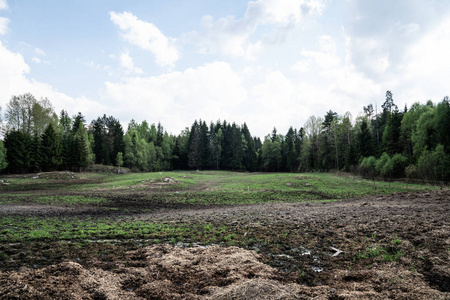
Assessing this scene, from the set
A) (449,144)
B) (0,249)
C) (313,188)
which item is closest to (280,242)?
(0,249)

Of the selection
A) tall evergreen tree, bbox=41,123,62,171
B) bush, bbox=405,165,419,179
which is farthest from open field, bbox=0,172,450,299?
tall evergreen tree, bbox=41,123,62,171

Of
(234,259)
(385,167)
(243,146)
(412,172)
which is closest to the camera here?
(234,259)

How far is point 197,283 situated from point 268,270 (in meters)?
1.97

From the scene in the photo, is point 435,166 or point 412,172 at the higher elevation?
point 435,166

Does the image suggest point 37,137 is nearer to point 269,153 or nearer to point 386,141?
point 269,153

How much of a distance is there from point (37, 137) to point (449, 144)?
84210 mm

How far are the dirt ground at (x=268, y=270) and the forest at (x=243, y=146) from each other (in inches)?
1270

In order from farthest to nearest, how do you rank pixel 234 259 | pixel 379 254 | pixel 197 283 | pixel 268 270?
pixel 379 254 → pixel 234 259 → pixel 268 270 → pixel 197 283

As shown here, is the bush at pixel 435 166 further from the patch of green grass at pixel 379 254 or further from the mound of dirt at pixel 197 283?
the mound of dirt at pixel 197 283

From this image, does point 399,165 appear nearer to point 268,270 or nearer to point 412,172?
point 412,172

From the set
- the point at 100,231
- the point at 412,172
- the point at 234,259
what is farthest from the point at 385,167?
the point at 100,231

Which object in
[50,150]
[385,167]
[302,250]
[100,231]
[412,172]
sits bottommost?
[100,231]

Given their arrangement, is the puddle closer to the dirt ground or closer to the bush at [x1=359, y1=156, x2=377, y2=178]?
the dirt ground

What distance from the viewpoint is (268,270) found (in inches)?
249
